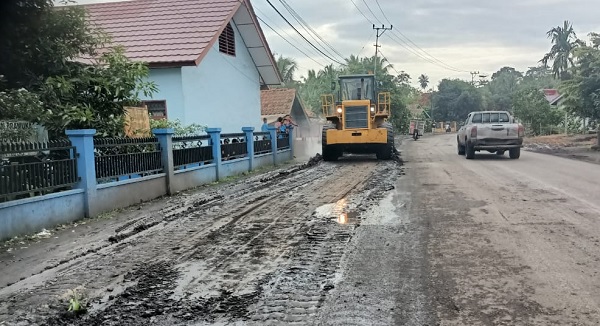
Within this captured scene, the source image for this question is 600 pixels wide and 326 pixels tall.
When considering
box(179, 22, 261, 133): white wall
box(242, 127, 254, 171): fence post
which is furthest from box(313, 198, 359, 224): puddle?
box(179, 22, 261, 133): white wall

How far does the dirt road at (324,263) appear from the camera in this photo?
3.98 m

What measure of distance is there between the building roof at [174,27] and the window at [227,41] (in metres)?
0.50

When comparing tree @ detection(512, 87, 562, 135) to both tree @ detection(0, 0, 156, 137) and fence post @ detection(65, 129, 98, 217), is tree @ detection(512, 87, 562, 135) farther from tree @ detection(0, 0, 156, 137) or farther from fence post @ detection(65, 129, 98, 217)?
fence post @ detection(65, 129, 98, 217)

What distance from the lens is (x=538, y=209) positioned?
799 cm

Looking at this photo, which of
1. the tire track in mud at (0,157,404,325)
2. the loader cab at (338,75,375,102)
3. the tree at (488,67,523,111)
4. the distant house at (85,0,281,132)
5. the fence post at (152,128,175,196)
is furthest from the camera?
the tree at (488,67,523,111)

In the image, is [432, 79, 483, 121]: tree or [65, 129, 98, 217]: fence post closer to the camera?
[65, 129, 98, 217]: fence post

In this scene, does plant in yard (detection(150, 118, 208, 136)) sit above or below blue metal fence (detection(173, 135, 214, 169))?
above

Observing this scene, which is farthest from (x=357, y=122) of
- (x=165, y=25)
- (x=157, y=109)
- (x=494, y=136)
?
(x=165, y=25)

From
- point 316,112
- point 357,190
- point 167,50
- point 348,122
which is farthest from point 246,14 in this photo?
point 316,112

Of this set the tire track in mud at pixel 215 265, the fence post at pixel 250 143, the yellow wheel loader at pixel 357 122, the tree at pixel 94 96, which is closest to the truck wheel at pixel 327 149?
the yellow wheel loader at pixel 357 122

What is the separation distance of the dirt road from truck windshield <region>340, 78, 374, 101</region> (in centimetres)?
1052

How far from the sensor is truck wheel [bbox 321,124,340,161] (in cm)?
1855

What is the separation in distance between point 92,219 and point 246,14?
13.3 meters

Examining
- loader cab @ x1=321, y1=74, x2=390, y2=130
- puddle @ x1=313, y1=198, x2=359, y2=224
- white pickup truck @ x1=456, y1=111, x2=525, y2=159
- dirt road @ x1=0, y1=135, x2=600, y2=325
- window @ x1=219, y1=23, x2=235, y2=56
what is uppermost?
window @ x1=219, y1=23, x2=235, y2=56
